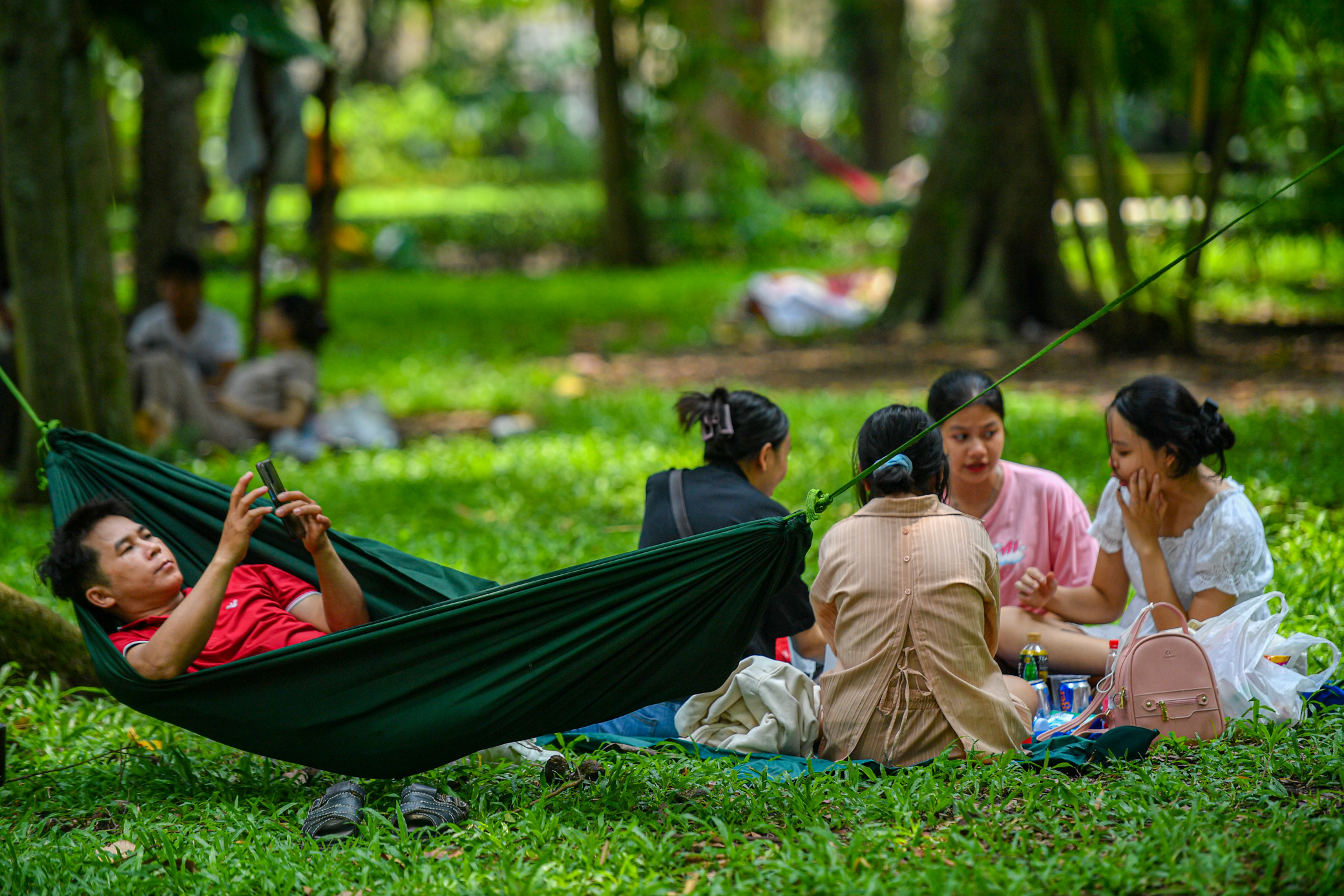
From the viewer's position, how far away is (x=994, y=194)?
855cm

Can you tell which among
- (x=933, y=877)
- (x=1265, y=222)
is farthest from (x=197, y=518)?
(x=1265, y=222)

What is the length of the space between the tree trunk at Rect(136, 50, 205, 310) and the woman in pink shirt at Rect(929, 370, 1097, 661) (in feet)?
20.0

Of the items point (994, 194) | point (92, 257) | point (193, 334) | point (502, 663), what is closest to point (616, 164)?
point (994, 194)

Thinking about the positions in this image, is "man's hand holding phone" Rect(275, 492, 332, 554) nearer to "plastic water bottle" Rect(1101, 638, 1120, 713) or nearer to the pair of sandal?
the pair of sandal

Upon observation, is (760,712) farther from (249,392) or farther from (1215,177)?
(1215,177)

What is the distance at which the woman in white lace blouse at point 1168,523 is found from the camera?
115 inches

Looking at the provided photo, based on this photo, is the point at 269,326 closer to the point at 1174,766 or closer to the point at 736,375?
the point at 736,375

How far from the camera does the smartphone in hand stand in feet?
8.52

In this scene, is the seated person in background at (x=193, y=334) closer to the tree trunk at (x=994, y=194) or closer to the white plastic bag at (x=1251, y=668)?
the tree trunk at (x=994, y=194)

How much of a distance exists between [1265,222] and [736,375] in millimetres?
3651

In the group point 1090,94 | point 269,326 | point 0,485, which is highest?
point 1090,94

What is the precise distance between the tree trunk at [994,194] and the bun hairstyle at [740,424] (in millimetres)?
5645

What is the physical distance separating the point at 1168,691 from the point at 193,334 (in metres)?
5.07

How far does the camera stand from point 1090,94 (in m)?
6.96
